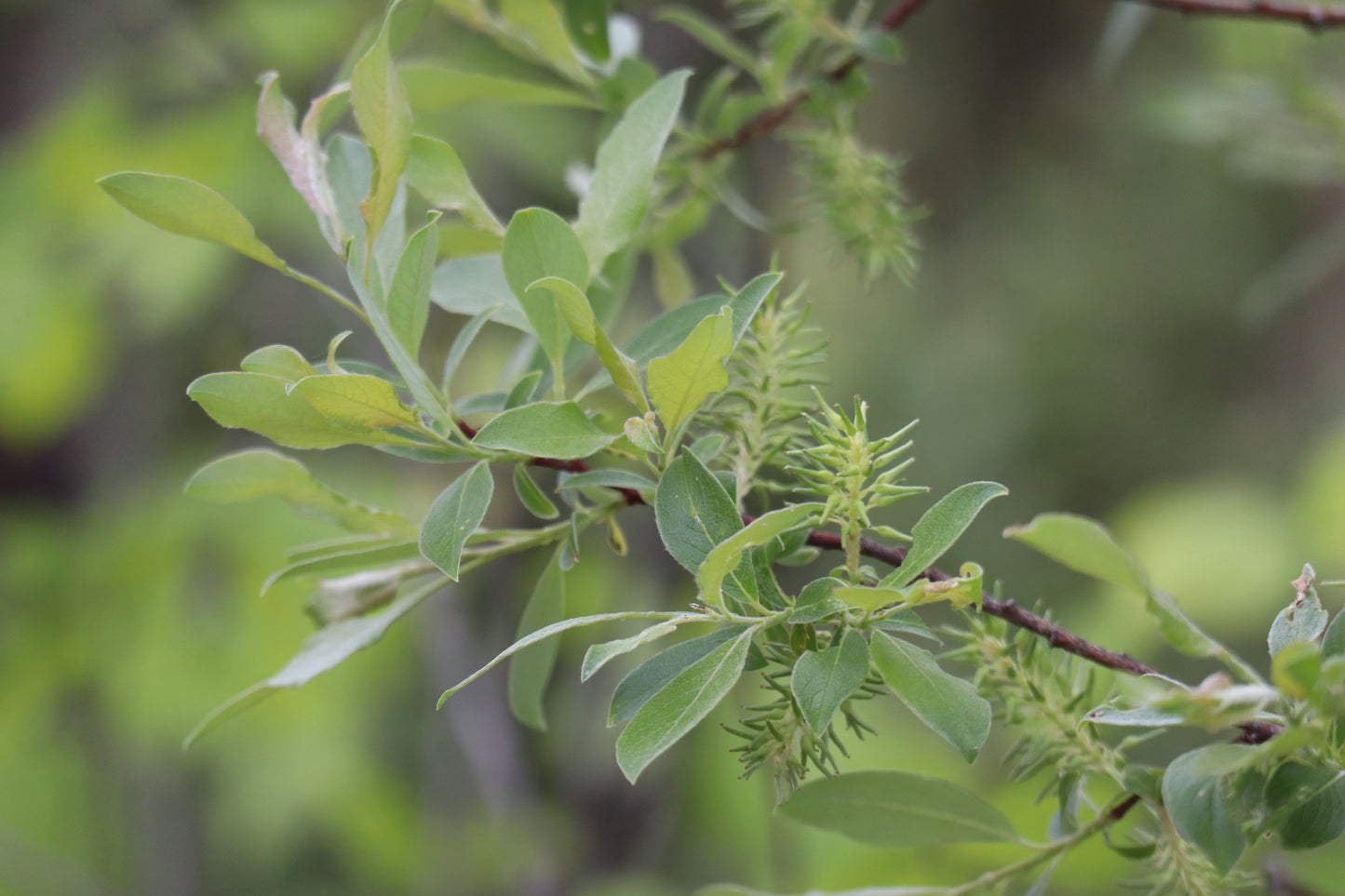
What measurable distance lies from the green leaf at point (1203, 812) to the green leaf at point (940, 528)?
67 mm

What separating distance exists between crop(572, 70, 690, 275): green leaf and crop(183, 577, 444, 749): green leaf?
0.37 feet

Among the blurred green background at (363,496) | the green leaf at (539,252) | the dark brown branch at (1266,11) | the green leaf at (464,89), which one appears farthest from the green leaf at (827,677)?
the blurred green background at (363,496)

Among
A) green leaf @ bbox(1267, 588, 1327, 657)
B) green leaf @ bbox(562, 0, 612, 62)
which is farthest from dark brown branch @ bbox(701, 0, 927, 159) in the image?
green leaf @ bbox(1267, 588, 1327, 657)

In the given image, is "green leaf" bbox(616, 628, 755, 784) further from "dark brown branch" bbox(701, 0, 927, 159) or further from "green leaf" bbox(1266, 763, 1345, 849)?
"dark brown branch" bbox(701, 0, 927, 159)

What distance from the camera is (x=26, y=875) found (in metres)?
1.43

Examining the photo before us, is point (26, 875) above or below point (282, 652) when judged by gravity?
below

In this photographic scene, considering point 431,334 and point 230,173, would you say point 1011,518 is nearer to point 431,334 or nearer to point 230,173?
point 431,334

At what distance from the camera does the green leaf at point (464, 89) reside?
36 centimetres

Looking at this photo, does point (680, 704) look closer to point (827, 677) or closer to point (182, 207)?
point (827, 677)

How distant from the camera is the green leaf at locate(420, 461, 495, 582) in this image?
0.25m

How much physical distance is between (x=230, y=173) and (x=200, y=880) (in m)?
0.93

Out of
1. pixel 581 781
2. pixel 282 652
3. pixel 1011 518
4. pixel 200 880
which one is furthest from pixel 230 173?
pixel 1011 518

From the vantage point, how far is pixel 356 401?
247mm

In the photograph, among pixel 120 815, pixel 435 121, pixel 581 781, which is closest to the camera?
pixel 581 781
